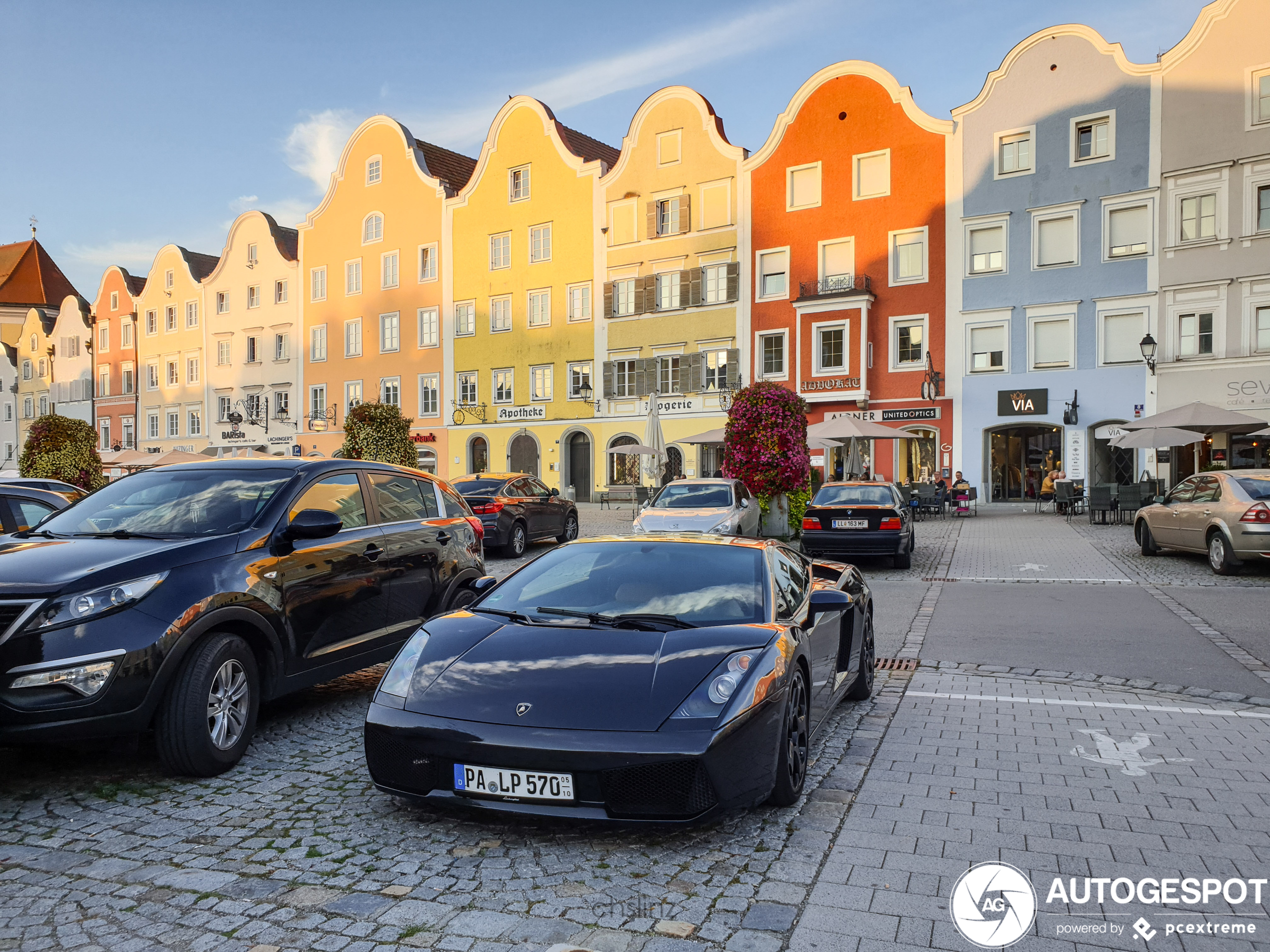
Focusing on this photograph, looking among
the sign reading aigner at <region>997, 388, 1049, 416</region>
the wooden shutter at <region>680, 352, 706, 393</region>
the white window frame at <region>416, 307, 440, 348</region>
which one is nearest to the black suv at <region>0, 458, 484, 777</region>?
the sign reading aigner at <region>997, 388, 1049, 416</region>

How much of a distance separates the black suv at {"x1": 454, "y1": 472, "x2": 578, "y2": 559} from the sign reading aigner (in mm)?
18978

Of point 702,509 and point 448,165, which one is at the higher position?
point 448,165

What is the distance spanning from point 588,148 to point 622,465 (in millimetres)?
17368

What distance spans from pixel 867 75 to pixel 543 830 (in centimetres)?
3681

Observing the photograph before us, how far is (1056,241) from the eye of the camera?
32812 mm

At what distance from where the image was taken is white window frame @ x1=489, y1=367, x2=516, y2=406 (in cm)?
4519

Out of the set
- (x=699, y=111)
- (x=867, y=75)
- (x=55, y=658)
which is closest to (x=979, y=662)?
(x=55, y=658)

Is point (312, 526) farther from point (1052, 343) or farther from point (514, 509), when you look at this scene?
point (1052, 343)

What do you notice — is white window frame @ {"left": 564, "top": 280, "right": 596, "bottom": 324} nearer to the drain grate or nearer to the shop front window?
the shop front window

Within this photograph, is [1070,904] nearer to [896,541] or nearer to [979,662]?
[979,662]

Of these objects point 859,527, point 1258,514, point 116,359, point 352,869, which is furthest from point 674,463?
point 116,359

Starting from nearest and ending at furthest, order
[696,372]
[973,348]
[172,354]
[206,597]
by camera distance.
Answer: [206,597] < [973,348] < [696,372] < [172,354]

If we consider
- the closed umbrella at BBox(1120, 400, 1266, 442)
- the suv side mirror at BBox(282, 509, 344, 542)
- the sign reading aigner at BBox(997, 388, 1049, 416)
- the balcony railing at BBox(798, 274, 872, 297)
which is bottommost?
the suv side mirror at BBox(282, 509, 344, 542)

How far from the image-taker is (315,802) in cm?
456
